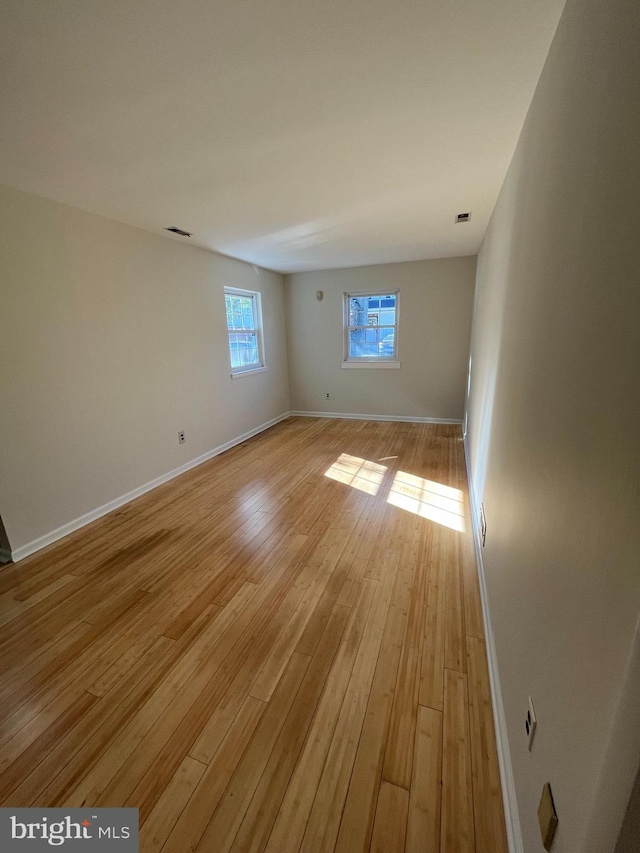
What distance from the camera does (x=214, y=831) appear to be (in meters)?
1.04

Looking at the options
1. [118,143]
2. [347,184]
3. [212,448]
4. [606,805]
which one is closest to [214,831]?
[606,805]

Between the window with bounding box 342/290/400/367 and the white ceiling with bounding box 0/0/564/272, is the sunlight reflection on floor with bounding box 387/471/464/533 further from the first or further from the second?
the window with bounding box 342/290/400/367

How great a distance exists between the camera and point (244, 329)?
4879 mm

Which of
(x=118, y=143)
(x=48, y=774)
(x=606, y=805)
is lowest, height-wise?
(x=48, y=774)

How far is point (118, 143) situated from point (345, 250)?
284 cm

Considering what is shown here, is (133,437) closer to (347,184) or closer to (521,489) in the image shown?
(347,184)

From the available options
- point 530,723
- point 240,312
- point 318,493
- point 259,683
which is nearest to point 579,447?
point 530,723

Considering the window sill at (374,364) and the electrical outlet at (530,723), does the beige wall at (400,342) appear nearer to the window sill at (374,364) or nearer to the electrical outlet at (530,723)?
the window sill at (374,364)

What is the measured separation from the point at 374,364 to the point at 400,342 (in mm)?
515

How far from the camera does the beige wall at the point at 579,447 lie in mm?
535

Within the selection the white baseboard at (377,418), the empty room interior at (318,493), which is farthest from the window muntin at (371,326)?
the empty room interior at (318,493)

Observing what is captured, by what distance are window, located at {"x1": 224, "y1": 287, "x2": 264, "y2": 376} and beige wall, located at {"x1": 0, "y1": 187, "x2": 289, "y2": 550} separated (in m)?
0.38

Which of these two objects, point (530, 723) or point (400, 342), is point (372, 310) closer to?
point (400, 342)

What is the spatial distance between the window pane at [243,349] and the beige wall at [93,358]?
434 mm
